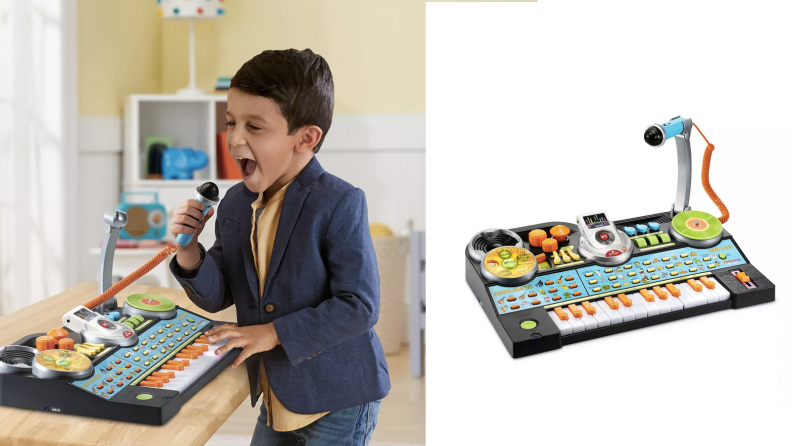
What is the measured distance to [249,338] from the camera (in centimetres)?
85

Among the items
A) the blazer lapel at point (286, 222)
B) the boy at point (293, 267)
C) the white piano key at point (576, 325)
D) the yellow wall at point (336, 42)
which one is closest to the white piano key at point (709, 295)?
the white piano key at point (576, 325)

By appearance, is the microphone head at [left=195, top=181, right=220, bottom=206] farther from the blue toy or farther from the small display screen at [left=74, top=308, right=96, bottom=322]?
the blue toy

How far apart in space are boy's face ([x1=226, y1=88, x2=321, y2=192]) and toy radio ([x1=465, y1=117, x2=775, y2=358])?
1.25ft

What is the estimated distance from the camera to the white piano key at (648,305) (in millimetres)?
1012

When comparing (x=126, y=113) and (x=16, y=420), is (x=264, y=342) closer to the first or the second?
(x=16, y=420)

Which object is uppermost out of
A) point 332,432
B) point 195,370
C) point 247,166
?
point 247,166

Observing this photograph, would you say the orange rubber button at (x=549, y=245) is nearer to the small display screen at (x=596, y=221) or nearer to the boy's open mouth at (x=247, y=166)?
the small display screen at (x=596, y=221)

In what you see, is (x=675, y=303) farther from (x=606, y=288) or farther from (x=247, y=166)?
(x=247, y=166)

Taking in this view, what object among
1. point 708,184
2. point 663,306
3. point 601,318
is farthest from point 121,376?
point 708,184

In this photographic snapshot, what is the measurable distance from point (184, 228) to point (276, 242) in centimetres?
11

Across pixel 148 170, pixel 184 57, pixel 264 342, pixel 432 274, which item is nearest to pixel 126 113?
pixel 148 170

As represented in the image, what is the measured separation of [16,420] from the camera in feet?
2.34

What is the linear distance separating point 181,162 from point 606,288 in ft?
6.11

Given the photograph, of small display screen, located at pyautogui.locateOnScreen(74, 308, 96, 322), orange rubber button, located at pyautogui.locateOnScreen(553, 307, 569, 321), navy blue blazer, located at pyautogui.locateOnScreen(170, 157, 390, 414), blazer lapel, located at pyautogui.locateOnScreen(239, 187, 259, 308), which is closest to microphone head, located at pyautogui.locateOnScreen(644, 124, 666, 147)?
orange rubber button, located at pyautogui.locateOnScreen(553, 307, 569, 321)
